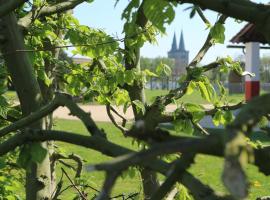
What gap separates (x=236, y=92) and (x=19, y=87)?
176 feet

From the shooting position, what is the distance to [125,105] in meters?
4.23

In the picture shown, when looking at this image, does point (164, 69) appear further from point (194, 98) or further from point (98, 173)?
point (194, 98)

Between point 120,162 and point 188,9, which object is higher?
point 188,9

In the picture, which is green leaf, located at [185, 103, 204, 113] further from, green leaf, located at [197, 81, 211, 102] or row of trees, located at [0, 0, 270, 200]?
green leaf, located at [197, 81, 211, 102]

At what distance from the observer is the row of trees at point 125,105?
0.78m

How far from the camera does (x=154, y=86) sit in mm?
90562

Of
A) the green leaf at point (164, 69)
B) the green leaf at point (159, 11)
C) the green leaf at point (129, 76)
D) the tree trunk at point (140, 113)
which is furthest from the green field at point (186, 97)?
the green leaf at point (159, 11)

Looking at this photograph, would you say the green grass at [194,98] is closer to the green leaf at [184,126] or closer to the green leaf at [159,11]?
the green leaf at [184,126]

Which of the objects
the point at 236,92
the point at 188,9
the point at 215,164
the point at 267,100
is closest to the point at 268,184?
the point at 215,164

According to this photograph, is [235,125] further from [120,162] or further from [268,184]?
[268,184]

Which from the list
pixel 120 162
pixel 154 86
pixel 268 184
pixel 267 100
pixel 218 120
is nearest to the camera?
pixel 120 162

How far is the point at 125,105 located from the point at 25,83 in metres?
1.52

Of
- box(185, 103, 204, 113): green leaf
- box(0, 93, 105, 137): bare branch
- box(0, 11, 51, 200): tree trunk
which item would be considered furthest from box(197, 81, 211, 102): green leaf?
box(0, 93, 105, 137): bare branch

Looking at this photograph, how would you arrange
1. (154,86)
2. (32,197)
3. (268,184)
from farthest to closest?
(154,86) → (268,184) → (32,197)
